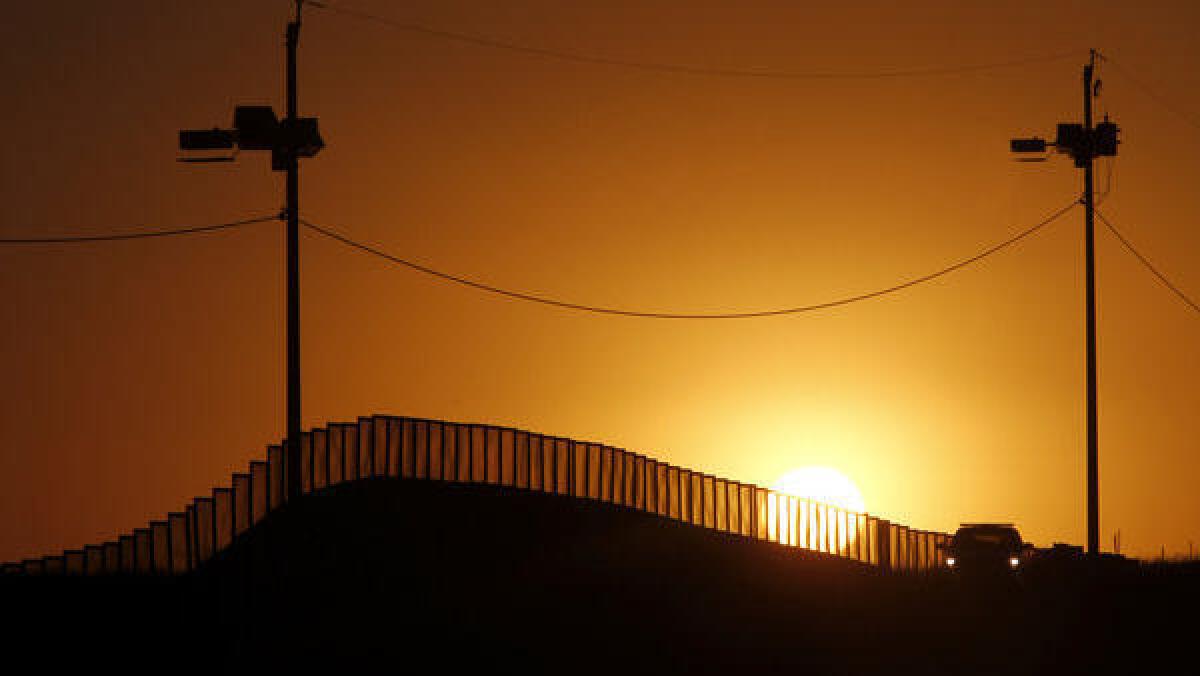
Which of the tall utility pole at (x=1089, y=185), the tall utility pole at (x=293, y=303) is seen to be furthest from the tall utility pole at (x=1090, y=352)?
the tall utility pole at (x=293, y=303)

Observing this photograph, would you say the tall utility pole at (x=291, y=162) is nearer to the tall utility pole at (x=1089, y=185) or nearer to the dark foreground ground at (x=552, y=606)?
the dark foreground ground at (x=552, y=606)

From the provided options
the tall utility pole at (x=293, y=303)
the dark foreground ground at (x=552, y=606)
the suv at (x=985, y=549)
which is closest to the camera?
the dark foreground ground at (x=552, y=606)

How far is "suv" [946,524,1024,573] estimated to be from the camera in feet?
161

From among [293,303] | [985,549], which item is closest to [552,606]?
[293,303]

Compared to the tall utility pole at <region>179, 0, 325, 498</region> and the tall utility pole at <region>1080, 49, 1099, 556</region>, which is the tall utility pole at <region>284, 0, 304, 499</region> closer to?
the tall utility pole at <region>179, 0, 325, 498</region>

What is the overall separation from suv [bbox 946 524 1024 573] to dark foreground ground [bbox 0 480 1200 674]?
830 mm

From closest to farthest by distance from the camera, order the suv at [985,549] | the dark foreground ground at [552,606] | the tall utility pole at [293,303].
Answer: the dark foreground ground at [552,606]
the tall utility pole at [293,303]
the suv at [985,549]

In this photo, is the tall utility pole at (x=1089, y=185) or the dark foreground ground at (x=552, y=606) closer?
the dark foreground ground at (x=552, y=606)

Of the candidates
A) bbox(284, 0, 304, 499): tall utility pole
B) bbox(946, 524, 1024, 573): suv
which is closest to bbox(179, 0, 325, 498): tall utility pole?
bbox(284, 0, 304, 499): tall utility pole

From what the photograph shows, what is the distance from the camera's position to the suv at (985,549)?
161ft

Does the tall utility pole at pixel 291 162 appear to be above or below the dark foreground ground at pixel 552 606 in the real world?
above

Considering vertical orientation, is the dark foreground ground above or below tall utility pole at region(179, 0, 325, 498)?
below

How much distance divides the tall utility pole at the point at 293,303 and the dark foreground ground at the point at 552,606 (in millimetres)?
772

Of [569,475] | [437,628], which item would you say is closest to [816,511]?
[569,475]
